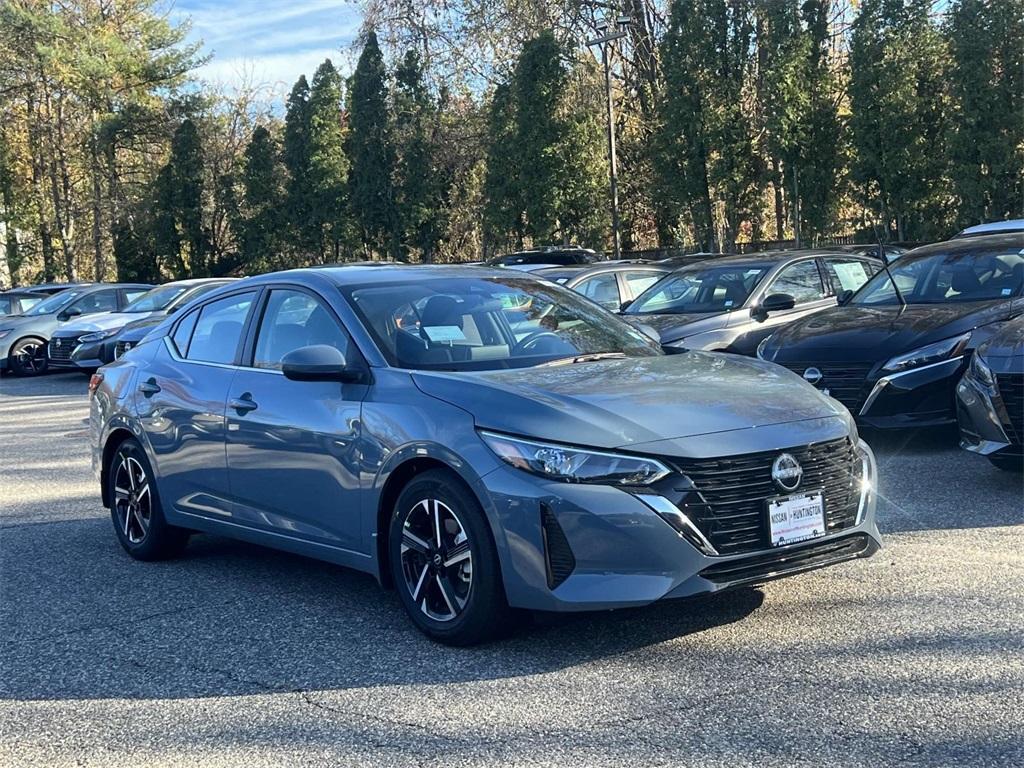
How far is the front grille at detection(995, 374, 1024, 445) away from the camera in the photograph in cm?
685

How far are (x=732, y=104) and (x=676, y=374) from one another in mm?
24278

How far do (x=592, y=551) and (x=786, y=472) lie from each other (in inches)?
33.2

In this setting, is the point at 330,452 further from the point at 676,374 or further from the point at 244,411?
the point at 676,374

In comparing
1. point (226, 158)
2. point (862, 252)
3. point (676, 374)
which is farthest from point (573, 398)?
point (226, 158)

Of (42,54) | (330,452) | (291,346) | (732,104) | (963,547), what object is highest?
(42,54)

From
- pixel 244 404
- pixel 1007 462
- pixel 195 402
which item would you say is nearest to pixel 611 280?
pixel 1007 462

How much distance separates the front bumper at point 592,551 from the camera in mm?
4348

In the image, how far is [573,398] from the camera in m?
4.72

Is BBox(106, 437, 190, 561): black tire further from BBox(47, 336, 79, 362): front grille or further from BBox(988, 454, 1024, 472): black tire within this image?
BBox(47, 336, 79, 362): front grille

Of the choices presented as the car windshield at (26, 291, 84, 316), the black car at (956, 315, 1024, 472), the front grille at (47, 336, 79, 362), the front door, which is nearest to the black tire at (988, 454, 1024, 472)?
the black car at (956, 315, 1024, 472)

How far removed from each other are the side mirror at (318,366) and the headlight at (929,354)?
4.84 meters

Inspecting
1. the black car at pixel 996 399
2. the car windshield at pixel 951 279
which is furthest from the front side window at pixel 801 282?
the black car at pixel 996 399

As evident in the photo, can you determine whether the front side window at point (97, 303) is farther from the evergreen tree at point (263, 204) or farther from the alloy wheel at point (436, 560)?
the evergreen tree at point (263, 204)

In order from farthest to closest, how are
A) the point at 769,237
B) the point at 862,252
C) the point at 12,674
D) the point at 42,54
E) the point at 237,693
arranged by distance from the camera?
the point at 42,54 → the point at 769,237 → the point at 862,252 → the point at 12,674 → the point at 237,693
